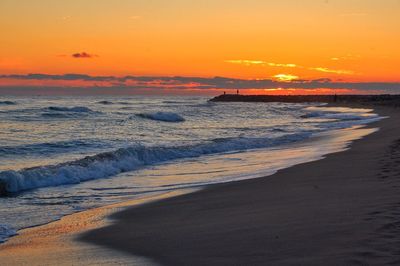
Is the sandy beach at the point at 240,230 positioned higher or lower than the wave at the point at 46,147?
higher

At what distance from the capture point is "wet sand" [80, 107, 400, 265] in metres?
5.84

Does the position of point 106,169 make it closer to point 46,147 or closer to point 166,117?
point 46,147

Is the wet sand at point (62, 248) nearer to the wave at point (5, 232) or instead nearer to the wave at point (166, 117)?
the wave at point (5, 232)

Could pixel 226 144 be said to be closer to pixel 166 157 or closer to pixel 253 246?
pixel 166 157

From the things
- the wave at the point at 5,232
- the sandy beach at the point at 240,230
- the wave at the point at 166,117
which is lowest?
the wave at the point at 166,117

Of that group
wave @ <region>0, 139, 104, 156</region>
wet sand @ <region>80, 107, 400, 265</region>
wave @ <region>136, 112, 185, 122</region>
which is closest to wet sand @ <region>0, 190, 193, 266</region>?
wet sand @ <region>80, 107, 400, 265</region>

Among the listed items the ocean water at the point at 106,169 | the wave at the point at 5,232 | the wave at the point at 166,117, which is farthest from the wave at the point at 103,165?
the wave at the point at 166,117

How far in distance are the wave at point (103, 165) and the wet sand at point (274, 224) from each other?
4.42 metres

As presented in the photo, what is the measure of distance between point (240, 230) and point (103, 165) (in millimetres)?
9576

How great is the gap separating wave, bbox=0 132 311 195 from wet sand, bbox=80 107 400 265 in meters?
4.42

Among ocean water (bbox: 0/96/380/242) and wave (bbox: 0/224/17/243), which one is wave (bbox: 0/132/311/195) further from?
wave (bbox: 0/224/17/243)

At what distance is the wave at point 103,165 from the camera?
524 inches

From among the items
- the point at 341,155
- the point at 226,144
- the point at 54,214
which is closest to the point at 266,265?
the point at 54,214

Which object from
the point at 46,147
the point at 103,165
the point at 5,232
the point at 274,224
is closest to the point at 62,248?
the point at 5,232
